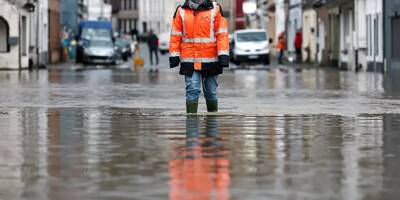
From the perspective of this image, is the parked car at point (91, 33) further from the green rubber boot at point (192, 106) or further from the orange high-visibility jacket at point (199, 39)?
the orange high-visibility jacket at point (199, 39)

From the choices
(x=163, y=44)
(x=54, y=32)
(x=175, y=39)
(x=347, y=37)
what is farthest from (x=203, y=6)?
(x=163, y=44)

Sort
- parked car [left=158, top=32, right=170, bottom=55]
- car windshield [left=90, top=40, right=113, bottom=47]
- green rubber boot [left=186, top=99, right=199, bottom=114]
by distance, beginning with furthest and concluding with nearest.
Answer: parked car [left=158, top=32, right=170, bottom=55], car windshield [left=90, top=40, right=113, bottom=47], green rubber boot [left=186, top=99, right=199, bottom=114]

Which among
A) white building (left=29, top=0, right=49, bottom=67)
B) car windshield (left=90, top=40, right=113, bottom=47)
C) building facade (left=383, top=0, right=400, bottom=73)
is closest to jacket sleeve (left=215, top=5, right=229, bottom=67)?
building facade (left=383, top=0, right=400, bottom=73)

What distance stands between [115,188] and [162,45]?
126 m

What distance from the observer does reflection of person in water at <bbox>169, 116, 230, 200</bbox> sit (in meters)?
9.50

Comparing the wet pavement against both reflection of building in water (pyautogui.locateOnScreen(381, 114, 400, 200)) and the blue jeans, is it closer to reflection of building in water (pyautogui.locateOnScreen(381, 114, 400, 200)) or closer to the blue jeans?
reflection of building in water (pyautogui.locateOnScreen(381, 114, 400, 200))

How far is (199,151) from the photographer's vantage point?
1309cm

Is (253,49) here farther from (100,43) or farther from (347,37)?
(347,37)

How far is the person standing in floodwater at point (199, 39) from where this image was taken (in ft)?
60.7

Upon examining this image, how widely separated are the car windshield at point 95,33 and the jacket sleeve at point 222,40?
206 feet

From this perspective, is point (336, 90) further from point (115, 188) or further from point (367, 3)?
point (367, 3)

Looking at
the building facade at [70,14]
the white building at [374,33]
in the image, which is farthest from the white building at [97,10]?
the white building at [374,33]

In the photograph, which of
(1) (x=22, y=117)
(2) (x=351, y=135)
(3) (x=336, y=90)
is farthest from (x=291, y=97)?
(2) (x=351, y=135)

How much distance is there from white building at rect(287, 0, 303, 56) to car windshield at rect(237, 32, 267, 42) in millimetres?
9699
